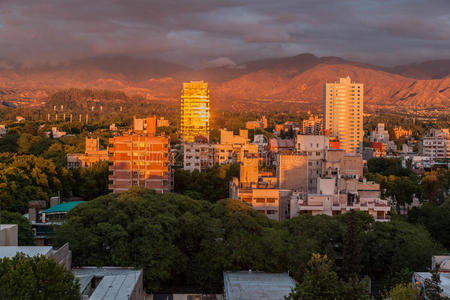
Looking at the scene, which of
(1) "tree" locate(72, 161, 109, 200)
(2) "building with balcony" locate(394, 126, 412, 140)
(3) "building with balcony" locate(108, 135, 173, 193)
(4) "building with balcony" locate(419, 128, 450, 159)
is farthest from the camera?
(2) "building with balcony" locate(394, 126, 412, 140)

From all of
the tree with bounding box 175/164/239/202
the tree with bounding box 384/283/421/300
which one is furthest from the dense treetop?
the tree with bounding box 175/164/239/202

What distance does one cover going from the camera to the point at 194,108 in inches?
3573

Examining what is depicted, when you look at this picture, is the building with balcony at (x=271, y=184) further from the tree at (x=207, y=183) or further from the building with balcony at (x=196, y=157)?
the building with balcony at (x=196, y=157)

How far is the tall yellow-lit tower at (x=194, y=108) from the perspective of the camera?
89.6m

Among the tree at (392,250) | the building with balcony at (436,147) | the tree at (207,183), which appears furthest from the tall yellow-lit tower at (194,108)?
the tree at (392,250)

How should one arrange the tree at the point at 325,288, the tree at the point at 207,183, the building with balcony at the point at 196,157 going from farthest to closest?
the building with balcony at the point at 196,157 < the tree at the point at 207,183 < the tree at the point at 325,288

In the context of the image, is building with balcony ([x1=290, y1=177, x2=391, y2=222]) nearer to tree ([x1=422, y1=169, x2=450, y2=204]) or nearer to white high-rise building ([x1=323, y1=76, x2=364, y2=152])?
tree ([x1=422, y1=169, x2=450, y2=204])

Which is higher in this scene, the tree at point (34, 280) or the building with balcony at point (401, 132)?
the building with balcony at point (401, 132)

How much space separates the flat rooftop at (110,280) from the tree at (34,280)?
2.65 meters

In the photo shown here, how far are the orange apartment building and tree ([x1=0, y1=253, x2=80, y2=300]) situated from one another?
21294 mm

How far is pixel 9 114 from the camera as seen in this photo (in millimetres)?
119312

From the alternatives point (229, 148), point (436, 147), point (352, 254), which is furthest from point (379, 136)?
point (352, 254)

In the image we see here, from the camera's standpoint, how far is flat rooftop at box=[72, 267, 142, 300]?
1931 centimetres

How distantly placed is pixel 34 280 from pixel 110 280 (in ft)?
16.9
